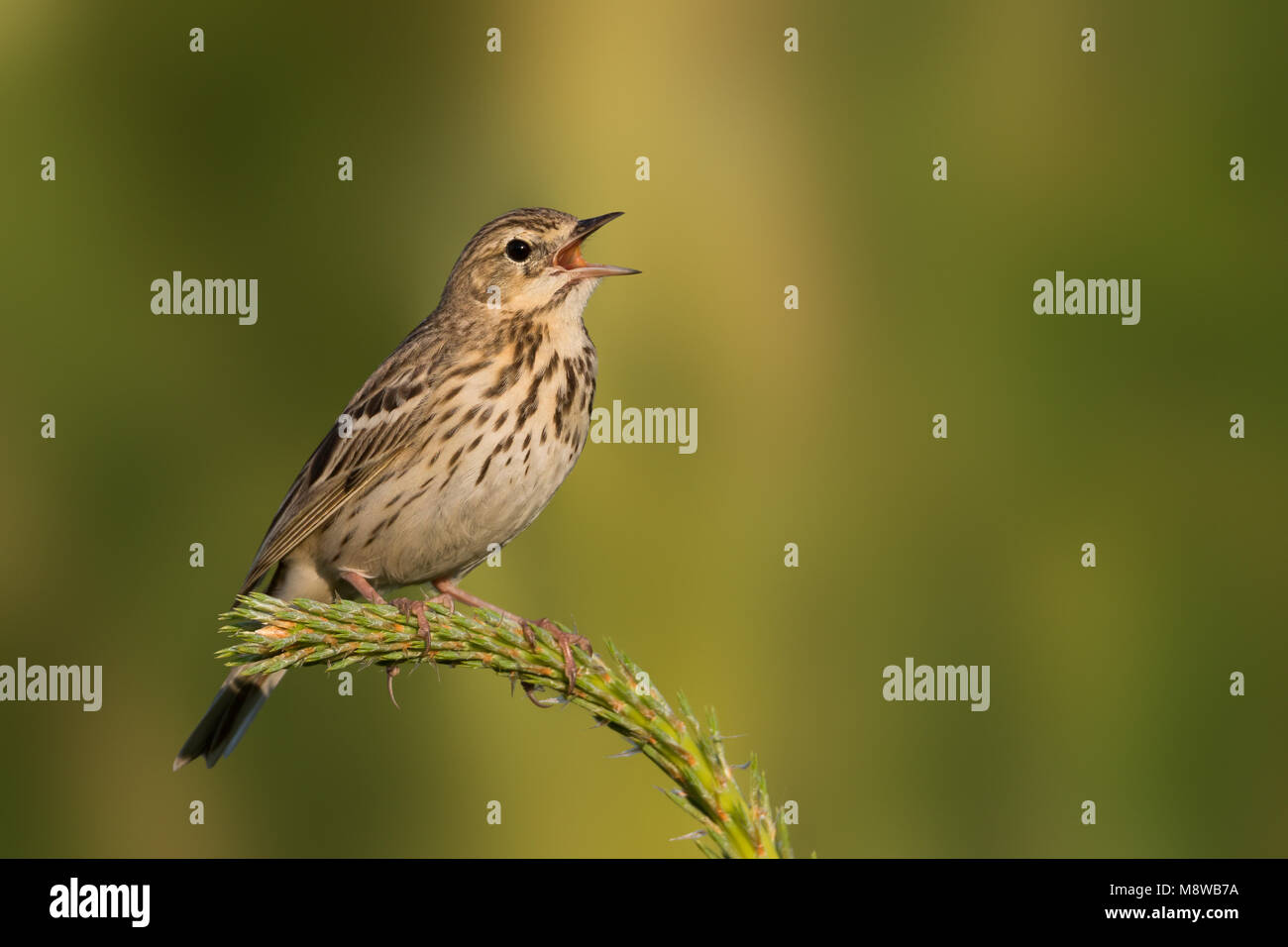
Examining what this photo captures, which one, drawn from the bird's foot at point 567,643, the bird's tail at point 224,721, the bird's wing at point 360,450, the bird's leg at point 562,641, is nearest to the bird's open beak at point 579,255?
the bird's wing at point 360,450

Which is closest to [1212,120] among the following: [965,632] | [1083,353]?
[1083,353]

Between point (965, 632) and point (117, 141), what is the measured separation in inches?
242

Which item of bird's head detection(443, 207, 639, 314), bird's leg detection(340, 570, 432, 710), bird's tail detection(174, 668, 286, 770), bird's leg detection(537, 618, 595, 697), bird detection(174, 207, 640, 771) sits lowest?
bird's tail detection(174, 668, 286, 770)

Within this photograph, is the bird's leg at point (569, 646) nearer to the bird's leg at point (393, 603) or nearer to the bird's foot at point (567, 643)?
the bird's foot at point (567, 643)

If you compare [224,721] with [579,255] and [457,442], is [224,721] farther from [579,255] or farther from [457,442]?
[579,255]

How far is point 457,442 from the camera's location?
5.43 m

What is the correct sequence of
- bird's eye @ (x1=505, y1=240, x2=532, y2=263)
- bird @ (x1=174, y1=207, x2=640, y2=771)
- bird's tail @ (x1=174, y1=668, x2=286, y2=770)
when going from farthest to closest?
bird's eye @ (x1=505, y1=240, x2=532, y2=263) → bird's tail @ (x1=174, y1=668, x2=286, y2=770) → bird @ (x1=174, y1=207, x2=640, y2=771)

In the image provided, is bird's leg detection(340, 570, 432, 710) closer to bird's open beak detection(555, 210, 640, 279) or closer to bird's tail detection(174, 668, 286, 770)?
bird's tail detection(174, 668, 286, 770)

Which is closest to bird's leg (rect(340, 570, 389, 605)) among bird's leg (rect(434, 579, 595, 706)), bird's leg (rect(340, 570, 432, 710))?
bird's leg (rect(340, 570, 432, 710))

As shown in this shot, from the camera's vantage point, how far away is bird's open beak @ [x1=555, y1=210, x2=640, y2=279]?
5641 millimetres

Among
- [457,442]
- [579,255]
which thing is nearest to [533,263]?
[579,255]

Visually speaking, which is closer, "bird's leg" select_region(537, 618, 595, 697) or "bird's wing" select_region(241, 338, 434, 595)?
"bird's leg" select_region(537, 618, 595, 697)

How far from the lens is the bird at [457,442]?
17.7 feet

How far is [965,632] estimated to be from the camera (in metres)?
8.49
